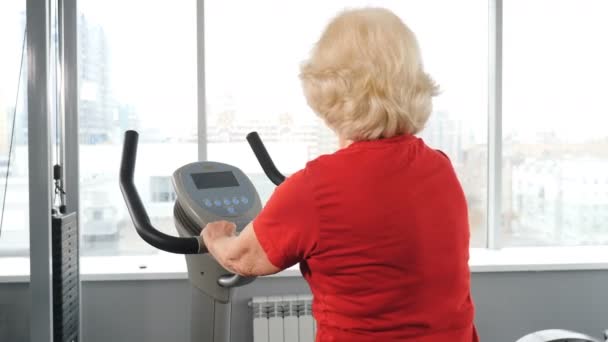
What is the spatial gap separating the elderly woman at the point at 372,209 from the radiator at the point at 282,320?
1.66 m

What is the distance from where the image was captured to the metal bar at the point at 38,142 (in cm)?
199

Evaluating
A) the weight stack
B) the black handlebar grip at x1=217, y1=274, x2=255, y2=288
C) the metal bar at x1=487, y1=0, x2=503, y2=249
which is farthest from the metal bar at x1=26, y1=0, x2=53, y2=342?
the metal bar at x1=487, y1=0, x2=503, y2=249

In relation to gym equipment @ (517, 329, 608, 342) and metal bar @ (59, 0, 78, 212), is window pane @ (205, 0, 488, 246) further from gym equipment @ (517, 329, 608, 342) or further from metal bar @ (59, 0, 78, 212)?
gym equipment @ (517, 329, 608, 342)

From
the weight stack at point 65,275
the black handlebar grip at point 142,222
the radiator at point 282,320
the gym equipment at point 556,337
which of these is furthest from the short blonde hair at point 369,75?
the radiator at point 282,320

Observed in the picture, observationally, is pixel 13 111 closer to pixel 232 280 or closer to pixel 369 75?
pixel 232 280

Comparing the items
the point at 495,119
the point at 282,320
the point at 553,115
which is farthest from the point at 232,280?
the point at 553,115

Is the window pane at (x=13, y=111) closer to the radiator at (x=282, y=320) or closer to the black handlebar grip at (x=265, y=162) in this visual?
the radiator at (x=282, y=320)

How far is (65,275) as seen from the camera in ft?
7.54

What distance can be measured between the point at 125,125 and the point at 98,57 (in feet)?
1.17

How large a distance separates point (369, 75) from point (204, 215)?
54cm

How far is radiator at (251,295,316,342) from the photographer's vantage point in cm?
266

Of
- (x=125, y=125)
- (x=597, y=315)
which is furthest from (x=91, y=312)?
(x=597, y=315)

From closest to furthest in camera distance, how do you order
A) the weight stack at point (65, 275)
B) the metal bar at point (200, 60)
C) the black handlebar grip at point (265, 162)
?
the black handlebar grip at point (265, 162) < the weight stack at point (65, 275) < the metal bar at point (200, 60)

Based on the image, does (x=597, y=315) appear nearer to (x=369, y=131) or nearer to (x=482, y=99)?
(x=482, y=99)
